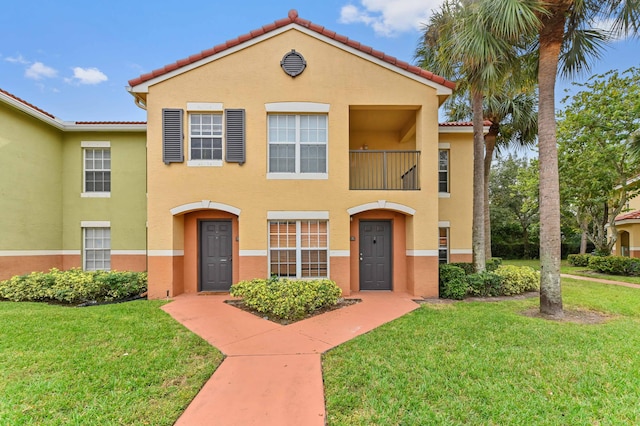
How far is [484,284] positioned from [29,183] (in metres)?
15.6

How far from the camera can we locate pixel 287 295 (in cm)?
740

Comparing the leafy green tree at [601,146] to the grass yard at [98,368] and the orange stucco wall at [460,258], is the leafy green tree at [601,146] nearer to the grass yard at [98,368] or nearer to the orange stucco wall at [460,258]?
the orange stucco wall at [460,258]

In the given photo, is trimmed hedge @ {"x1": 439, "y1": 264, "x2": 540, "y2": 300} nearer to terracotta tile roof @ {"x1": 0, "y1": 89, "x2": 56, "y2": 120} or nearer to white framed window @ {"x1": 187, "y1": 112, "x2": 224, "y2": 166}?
white framed window @ {"x1": 187, "y1": 112, "x2": 224, "y2": 166}

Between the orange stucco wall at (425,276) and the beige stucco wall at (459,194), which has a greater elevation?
the beige stucco wall at (459,194)

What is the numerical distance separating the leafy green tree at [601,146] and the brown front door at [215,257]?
17.5 metres

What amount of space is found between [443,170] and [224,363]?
10178 mm

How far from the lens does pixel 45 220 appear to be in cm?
1045

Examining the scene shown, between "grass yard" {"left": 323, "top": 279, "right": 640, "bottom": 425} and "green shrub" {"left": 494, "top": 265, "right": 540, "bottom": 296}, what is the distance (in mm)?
2579

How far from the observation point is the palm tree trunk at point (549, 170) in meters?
6.93

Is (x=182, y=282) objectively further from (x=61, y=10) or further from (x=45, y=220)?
(x=61, y=10)

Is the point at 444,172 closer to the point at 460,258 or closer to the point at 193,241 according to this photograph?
the point at 460,258

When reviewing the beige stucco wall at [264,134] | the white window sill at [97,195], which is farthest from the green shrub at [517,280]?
the white window sill at [97,195]

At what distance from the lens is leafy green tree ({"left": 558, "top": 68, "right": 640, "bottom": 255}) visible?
14.0m

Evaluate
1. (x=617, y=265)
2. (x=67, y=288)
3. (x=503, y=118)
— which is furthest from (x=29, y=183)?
(x=617, y=265)
